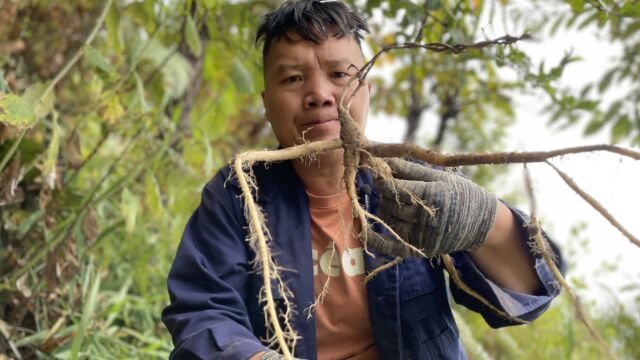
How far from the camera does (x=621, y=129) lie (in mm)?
3080

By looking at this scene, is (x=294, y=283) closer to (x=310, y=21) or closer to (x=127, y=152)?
(x=310, y=21)

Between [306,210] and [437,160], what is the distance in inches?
16.6

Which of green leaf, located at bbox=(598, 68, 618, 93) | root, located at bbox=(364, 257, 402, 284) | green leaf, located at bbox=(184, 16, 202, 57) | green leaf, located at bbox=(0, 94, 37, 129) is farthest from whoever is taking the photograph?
green leaf, located at bbox=(598, 68, 618, 93)

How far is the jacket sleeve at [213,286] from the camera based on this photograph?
4.39ft

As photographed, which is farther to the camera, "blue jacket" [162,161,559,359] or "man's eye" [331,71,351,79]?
"man's eye" [331,71,351,79]

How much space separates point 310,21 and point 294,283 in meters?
0.64

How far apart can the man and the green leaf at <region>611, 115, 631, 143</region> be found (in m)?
1.78

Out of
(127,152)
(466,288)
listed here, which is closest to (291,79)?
(466,288)

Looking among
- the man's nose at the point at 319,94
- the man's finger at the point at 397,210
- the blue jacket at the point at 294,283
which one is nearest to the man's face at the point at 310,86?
the man's nose at the point at 319,94

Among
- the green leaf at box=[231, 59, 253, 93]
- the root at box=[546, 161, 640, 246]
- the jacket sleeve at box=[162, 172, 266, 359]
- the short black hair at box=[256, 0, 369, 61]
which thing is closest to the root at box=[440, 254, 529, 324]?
the root at box=[546, 161, 640, 246]

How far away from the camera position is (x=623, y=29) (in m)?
3.19

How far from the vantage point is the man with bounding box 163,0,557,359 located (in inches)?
57.4

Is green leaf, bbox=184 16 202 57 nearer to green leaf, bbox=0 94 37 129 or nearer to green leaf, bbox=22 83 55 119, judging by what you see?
green leaf, bbox=22 83 55 119

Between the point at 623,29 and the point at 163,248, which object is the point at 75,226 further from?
the point at 623,29
